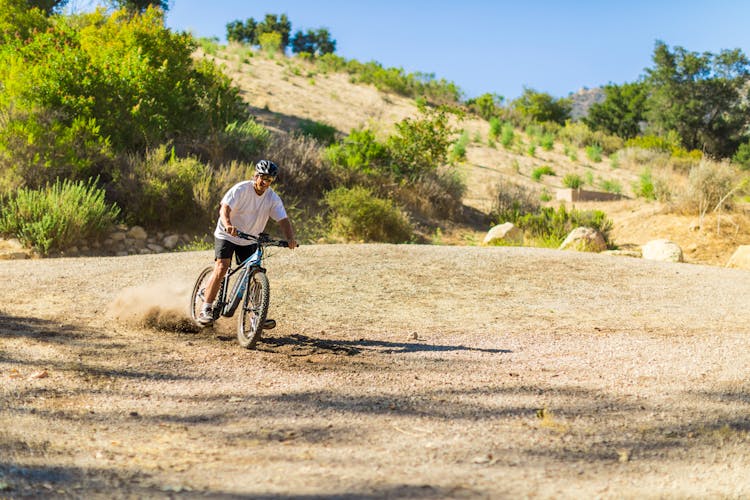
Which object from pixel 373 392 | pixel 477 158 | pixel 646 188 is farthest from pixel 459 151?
pixel 373 392

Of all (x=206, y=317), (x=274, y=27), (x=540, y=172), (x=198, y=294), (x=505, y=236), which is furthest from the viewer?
(x=274, y=27)

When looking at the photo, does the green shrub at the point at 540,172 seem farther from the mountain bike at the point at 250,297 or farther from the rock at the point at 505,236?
the mountain bike at the point at 250,297

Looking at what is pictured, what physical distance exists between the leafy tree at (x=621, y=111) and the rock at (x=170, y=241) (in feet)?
127

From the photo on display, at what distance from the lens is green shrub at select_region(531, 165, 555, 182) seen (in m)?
28.1

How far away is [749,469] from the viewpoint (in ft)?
13.4

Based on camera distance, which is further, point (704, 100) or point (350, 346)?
point (704, 100)

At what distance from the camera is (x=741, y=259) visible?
570 inches

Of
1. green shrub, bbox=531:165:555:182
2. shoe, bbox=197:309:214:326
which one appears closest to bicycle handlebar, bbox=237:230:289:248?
shoe, bbox=197:309:214:326

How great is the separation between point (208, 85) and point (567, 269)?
1157 cm

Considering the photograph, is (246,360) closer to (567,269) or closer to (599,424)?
(599,424)

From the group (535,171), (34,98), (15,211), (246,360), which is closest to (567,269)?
(246,360)

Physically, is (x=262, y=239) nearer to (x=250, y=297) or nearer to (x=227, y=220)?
(x=227, y=220)

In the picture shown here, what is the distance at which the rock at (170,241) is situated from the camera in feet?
45.4

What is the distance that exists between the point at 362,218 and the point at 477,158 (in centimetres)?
1582
